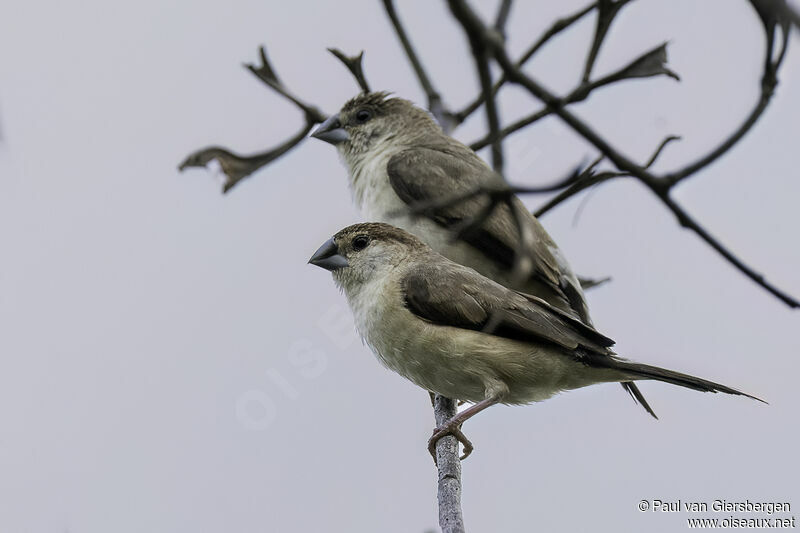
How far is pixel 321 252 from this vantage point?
6000 millimetres

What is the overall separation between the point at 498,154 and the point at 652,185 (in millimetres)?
430

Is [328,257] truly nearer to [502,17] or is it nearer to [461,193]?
[461,193]

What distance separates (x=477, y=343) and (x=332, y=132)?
277cm

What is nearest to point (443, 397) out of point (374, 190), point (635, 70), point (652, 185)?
point (374, 190)

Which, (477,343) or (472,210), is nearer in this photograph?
(477,343)

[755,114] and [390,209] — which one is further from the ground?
[390,209]

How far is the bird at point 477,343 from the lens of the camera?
5121 mm

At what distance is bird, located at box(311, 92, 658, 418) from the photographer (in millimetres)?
6078

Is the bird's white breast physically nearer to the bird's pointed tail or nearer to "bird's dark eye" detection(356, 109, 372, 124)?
"bird's dark eye" detection(356, 109, 372, 124)

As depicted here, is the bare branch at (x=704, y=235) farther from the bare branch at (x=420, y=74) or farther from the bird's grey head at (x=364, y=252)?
the bird's grey head at (x=364, y=252)

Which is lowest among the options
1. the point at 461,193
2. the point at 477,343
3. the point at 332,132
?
the point at 477,343

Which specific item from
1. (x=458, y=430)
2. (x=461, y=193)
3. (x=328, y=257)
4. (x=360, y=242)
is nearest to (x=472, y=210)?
(x=461, y=193)

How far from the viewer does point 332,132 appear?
7.36 metres

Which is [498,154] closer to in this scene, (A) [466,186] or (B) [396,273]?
(B) [396,273]
